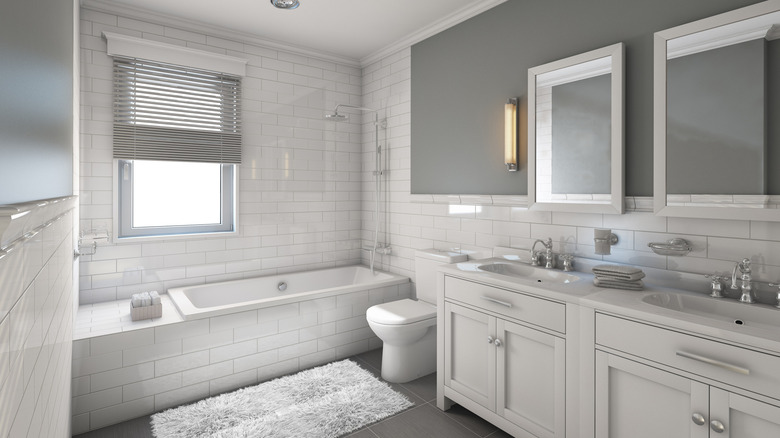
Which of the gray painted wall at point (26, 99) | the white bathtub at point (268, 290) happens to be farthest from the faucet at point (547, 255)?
the gray painted wall at point (26, 99)

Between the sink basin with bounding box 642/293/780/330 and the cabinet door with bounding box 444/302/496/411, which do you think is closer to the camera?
the sink basin with bounding box 642/293/780/330

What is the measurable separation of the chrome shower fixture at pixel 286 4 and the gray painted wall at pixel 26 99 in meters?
2.48

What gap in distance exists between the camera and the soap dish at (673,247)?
2117mm

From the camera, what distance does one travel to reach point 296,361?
11.1 ft

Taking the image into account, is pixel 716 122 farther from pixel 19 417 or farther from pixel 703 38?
pixel 19 417

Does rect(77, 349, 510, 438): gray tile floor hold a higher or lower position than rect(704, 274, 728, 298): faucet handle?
lower

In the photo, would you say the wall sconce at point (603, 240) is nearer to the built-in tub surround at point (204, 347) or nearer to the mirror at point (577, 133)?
the mirror at point (577, 133)

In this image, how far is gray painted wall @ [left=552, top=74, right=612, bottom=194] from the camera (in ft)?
7.99

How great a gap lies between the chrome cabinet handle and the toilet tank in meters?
1.87

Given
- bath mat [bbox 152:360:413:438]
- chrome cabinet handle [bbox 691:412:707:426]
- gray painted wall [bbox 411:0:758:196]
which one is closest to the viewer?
→ chrome cabinet handle [bbox 691:412:707:426]

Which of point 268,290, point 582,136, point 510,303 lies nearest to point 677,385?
point 510,303

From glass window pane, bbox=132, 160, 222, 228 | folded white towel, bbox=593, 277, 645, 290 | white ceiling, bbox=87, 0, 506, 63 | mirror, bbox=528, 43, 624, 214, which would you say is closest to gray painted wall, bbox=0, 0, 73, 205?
folded white towel, bbox=593, 277, 645, 290

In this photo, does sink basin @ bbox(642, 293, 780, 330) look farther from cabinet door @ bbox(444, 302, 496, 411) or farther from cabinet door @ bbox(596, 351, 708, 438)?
cabinet door @ bbox(444, 302, 496, 411)

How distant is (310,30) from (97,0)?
1.63 m
